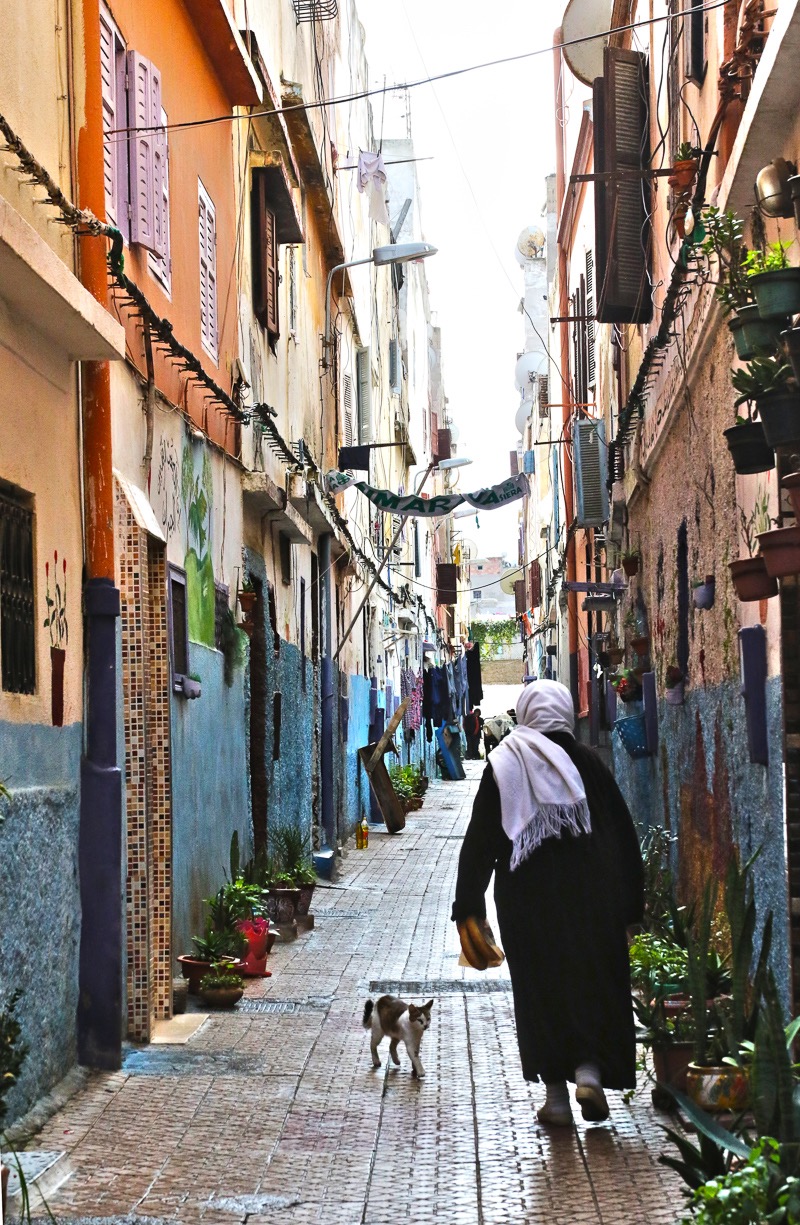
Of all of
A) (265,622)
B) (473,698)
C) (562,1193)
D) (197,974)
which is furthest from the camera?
(473,698)

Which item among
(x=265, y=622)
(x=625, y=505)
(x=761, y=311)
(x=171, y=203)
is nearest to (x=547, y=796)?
(x=761, y=311)

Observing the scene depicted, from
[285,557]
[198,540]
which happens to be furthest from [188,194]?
[285,557]

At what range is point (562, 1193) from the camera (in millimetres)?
5809

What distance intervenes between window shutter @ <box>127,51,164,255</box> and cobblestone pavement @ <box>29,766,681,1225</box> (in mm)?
4605

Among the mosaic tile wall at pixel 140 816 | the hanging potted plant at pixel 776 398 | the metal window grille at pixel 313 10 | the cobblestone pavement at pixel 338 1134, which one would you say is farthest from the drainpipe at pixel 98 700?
the metal window grille at pixel 313 10

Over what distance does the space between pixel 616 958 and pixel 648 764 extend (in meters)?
8.37

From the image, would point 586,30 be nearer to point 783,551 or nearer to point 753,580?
point 753,580

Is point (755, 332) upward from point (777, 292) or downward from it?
downward

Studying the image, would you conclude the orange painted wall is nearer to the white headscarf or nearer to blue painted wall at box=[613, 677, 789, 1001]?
the white headscarf

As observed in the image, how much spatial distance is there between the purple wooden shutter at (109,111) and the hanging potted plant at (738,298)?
3422 millimetres

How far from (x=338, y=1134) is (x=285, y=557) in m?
10.6

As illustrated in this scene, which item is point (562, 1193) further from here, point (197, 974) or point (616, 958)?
point (197, 974)

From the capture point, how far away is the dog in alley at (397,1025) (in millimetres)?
7988

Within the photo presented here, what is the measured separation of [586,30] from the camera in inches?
669
